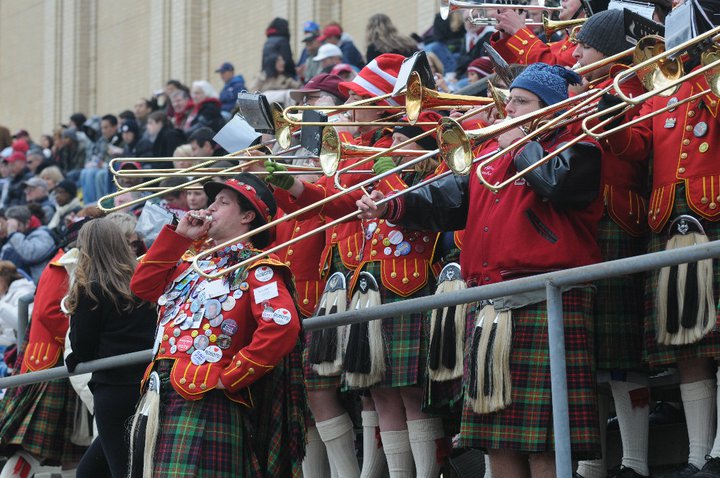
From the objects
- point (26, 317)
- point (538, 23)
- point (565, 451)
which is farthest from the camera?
point (26, 317)

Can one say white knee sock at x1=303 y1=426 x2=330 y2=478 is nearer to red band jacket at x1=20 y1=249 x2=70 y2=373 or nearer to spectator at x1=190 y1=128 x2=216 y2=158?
red band jacket at x1=20 y1=249 x2=70 y2=373

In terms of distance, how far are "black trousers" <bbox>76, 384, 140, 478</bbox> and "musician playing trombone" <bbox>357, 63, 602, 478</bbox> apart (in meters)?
1.90

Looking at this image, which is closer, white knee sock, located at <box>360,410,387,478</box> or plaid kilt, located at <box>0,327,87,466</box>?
white knee sock, located at <box>360,410,387,478</box>

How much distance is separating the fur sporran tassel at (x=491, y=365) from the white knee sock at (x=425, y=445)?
3.15 ft

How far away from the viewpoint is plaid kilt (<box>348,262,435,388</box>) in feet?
20.8

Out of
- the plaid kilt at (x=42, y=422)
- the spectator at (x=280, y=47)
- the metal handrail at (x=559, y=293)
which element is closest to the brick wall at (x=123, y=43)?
the spectator at (x=280, y=47)

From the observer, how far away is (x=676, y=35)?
5.06 meters

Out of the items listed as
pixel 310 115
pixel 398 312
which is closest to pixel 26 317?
pixel 310 115

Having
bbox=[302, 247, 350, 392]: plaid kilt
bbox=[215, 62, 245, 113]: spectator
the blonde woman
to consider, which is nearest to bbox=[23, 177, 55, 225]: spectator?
bbox=[215, 62, 245, 113]: spectator

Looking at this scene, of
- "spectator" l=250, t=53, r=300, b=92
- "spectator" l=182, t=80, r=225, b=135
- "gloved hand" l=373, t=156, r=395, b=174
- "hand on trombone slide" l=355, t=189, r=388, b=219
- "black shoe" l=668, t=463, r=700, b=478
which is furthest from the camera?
"spectator" l=182, t=80, r=225, b=135

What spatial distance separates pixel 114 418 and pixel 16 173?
1179 cm

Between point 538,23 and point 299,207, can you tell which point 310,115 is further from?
point 538,23

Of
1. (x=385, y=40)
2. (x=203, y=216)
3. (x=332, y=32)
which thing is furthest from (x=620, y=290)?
(x=332, y=32)

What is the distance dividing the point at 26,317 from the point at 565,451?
15.3 ft
